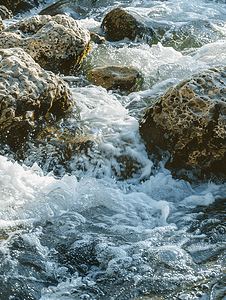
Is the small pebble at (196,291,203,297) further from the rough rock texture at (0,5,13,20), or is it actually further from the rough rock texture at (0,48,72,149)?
the rough rock texture at (0,5,13,20)

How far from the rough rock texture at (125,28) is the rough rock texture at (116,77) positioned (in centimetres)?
262

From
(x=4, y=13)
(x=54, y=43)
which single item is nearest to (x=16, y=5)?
(x=4, y=13)

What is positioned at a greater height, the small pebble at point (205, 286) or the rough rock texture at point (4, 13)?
the small pebble at point (205, 286)

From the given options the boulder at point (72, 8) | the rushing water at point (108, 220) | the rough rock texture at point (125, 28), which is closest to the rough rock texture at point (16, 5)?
the boulder at point (72, 8)

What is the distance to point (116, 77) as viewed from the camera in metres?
5.29

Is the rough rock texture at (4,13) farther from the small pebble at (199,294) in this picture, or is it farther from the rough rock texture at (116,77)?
the small pebble at (199,294)

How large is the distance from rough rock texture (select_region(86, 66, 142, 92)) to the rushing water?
0.80 ft

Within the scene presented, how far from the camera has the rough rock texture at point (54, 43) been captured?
5219 millimetres

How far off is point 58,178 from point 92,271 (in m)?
1.53

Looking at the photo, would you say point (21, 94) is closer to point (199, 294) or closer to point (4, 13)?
point (199, 294)

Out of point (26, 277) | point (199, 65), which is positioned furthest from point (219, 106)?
point (199, 65)

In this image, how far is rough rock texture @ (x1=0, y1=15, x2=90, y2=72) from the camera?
5.22 metres

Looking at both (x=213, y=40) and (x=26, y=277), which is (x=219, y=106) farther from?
(x=213, y=40)

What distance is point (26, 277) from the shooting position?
1.90 metres
